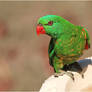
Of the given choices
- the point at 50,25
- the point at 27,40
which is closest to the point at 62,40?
the point at 50,25

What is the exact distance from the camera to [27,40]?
13.4 feet

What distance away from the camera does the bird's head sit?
1741mm

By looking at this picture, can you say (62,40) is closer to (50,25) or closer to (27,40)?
(50,25)

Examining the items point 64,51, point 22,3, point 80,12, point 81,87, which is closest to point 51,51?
point 64,51

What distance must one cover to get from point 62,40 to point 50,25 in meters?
0.14

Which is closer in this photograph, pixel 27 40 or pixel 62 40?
pixel 62 40

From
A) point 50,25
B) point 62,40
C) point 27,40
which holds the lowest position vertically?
point 27,40

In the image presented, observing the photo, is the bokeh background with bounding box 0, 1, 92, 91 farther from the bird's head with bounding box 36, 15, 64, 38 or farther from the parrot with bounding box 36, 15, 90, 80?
the bird's head with bounding box 36, 15, 64, 38

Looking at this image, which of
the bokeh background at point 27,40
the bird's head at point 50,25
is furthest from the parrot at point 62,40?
the bokeh background at point 27,40

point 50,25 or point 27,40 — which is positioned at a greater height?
point 50,25

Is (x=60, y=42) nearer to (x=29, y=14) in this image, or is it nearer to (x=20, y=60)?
(x=20, y=60)

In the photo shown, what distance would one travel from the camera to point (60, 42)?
1798 mm

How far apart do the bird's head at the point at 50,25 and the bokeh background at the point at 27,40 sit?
71.6 inches

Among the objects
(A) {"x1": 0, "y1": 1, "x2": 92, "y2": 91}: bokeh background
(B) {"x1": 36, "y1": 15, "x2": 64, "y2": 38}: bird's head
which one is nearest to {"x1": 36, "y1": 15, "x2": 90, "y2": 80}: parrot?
(B) {"x1": 36, "y1": 15, "x2": 64, "y2": 38}: bird's head
